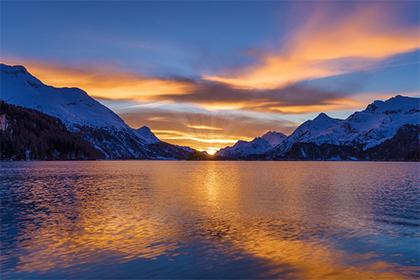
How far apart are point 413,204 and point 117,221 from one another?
42190mm

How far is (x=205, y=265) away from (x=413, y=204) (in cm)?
4279

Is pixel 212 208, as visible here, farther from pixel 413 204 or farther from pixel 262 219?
A: pixel 413 204

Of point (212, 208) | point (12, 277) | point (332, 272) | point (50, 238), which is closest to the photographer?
point (12, 277)

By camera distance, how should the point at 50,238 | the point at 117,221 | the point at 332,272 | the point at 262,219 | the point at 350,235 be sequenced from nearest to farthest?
1. the point at 332,272
2. the point at 50,238
3. the point at 350,235
4. the point at 117,221
5. the point at 262,219

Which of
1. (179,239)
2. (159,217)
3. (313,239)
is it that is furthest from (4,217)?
(313,239)

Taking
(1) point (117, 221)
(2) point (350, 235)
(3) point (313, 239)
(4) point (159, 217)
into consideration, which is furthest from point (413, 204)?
(1) point (117, 221)

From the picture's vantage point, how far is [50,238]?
3394 centimetres

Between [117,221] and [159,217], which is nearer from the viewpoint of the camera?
[117,221]

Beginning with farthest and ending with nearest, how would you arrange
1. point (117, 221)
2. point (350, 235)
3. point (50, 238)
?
point (117, 221), point (350, 235), point (50, 238)

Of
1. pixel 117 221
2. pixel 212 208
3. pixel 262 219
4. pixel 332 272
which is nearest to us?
pixel 332 272

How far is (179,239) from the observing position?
34.4 meters

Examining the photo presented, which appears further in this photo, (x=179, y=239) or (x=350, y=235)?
(x=350, y=235)

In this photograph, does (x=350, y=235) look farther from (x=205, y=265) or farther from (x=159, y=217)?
(x=159, y=217)

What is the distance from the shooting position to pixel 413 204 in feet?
190
